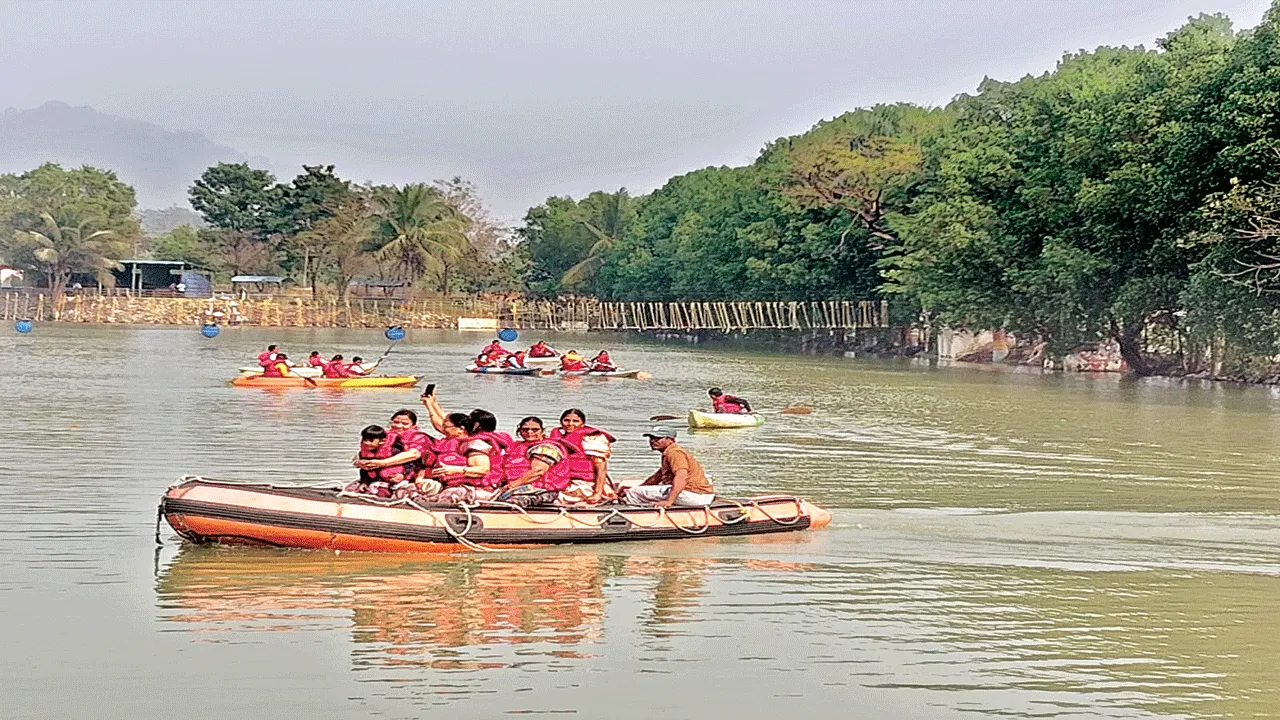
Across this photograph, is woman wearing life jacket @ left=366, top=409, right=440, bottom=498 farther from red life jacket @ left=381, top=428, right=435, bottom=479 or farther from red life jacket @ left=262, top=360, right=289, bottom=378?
red life jacket @ left=262, top=360, right=289, bottom=378

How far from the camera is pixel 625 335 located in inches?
3349

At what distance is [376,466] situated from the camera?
1294 cm

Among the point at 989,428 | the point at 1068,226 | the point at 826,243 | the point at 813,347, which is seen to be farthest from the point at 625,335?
the point at 989,428

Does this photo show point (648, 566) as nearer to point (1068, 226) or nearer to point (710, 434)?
point (710, 434)

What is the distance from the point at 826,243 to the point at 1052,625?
173 feet

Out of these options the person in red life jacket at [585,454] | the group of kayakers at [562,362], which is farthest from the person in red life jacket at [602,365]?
the person in red life jacket at [585,454]

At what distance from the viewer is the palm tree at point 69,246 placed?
78562mm

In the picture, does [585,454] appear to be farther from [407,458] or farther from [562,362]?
[562,362]

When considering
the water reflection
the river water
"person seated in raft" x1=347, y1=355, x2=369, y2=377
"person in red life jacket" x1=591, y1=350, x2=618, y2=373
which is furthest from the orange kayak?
the water reflection

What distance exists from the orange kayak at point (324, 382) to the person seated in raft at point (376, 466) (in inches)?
798

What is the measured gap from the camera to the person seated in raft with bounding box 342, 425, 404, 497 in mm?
12930

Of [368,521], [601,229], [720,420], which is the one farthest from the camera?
[601,229]

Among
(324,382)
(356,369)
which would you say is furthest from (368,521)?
(356,369)

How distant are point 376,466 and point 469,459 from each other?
83 cm
